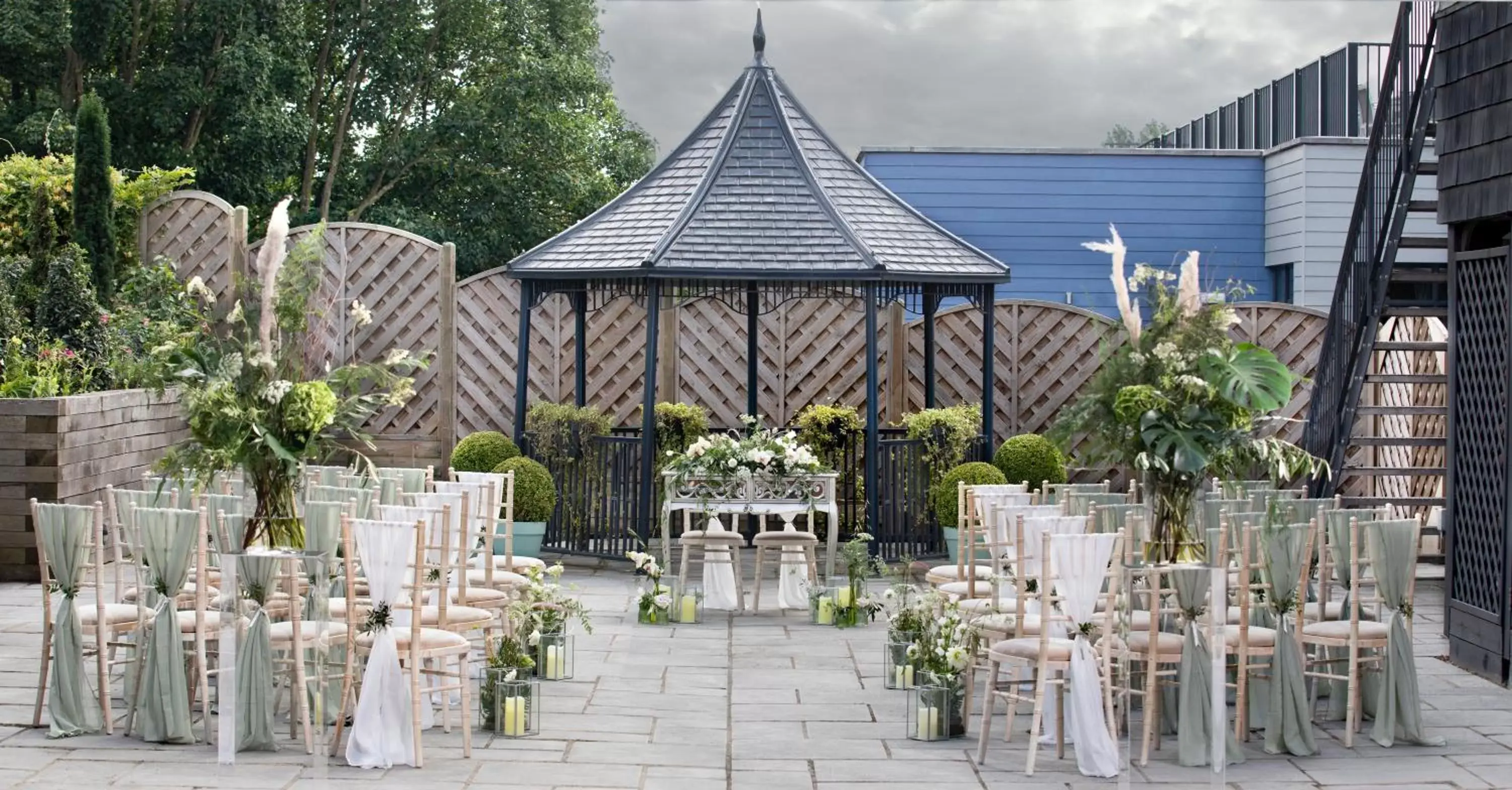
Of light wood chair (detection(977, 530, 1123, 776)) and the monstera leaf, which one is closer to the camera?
light wood chair (detection(977, 530, 1123, 776))

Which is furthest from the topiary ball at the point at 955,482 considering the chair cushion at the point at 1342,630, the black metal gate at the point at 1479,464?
the chair cushion at the point at 1342,630

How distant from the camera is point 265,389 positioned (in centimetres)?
618

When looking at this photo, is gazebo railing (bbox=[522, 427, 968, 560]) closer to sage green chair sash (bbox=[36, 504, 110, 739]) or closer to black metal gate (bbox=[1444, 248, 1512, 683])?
black metal gate (bbox=[1444, 248, 1512, 683])

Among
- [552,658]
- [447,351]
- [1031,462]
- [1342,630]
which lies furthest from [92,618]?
[447,351]

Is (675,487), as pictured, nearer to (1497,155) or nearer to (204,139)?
(1497,155)

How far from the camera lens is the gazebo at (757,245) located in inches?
440

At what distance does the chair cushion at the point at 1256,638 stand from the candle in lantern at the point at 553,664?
297 centimetres

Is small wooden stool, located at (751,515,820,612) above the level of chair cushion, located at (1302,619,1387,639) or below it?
above

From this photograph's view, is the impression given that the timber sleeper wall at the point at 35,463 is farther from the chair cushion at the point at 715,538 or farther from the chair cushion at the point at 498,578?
the chair cushion at the point at 715,538

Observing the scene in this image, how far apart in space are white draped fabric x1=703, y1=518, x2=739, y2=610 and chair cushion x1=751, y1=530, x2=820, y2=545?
0.21 metres

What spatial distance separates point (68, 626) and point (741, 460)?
4.58 m

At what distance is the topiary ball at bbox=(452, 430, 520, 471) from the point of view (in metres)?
11.5

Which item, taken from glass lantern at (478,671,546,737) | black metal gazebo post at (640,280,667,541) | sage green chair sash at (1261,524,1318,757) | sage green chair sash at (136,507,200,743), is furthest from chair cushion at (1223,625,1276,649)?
black metal gazebo post at (640,280,667,541)

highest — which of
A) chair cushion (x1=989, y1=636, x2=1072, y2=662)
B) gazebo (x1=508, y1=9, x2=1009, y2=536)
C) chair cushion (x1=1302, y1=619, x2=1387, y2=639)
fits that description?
gazebo (x1=508, y1=9, x2=1009, y2=536)
